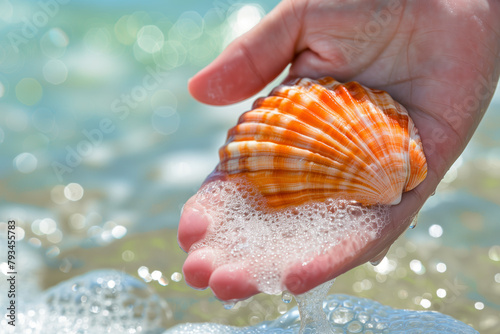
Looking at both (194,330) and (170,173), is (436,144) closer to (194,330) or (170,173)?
(194,330)

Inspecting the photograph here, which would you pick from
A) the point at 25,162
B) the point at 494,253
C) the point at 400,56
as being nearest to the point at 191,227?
the point at 400,56

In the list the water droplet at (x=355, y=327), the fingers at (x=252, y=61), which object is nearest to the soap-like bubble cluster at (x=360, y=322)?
the water droplet at (x=355, y=327)

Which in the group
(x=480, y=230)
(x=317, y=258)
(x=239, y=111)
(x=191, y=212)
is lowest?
(x=480, y=230)

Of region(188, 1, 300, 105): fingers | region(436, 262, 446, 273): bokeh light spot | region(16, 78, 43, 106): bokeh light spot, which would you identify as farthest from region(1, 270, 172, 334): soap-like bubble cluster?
region(16, 78, 43, 106): bokeh light spot

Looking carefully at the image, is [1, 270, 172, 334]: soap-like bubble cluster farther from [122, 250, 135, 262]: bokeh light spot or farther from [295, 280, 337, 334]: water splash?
[295, 280, 337, 334]: water splash

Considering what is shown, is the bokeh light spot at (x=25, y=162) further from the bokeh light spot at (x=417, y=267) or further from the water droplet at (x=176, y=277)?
the bokeh light spot at (x=417, y=267)

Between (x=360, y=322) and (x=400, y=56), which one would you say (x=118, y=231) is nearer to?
(x=360, y=322)

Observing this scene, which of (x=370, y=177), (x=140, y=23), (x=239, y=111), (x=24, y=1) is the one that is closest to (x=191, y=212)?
(x=370, y=177)
